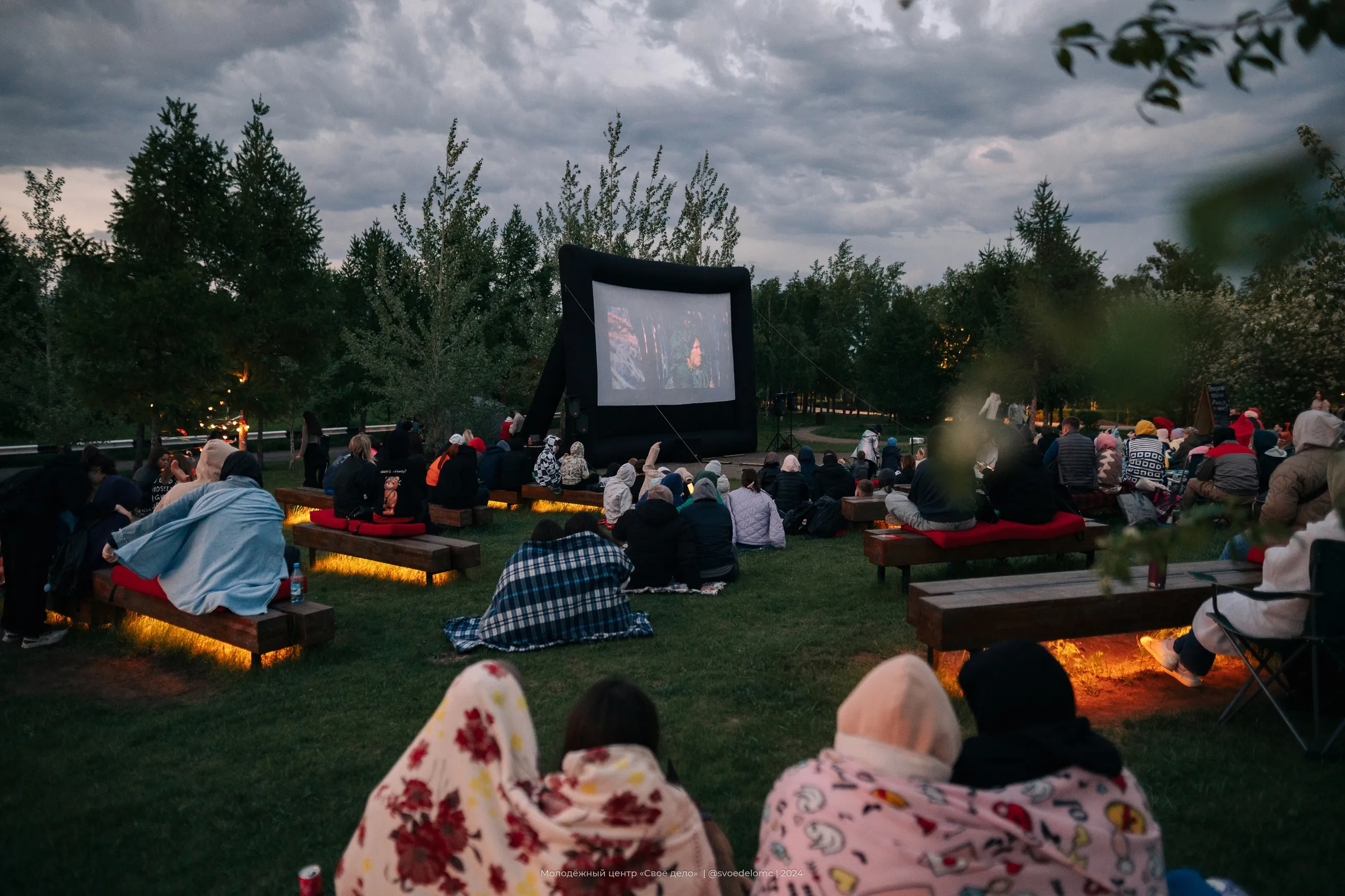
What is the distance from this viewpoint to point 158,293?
13211 millimetres

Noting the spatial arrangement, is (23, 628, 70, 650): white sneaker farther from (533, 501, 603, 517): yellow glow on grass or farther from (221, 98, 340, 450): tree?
(221, 98, 340, 450): tree

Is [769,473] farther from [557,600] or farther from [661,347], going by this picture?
[661,347]

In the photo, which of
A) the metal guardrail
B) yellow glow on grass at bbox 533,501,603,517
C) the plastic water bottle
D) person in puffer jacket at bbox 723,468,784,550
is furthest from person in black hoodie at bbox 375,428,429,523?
the metal guardrail

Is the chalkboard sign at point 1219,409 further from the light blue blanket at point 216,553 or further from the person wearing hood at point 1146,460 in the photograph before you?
the light blue blanket at point 216,553

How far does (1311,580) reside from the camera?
372 cm

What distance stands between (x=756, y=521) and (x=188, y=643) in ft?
17.8

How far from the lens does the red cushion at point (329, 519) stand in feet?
26.2

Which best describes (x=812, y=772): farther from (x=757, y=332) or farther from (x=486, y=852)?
(x=757, y=332)

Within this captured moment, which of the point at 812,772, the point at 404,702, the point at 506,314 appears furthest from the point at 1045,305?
the point at 506,314

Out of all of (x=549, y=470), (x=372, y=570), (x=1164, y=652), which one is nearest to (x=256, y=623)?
(x=372, y=570)

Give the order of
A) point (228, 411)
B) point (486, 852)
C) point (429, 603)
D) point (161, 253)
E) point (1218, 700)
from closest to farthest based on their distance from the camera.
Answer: point (486, 852) < point (1218, 700) < point (429, 603) < point (161, 253) < point (228, 411)

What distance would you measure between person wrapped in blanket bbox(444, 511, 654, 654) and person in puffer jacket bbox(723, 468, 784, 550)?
3.26 metres

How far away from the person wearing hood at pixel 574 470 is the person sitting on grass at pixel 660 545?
16.8 feet

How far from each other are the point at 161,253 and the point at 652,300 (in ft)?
31.0
